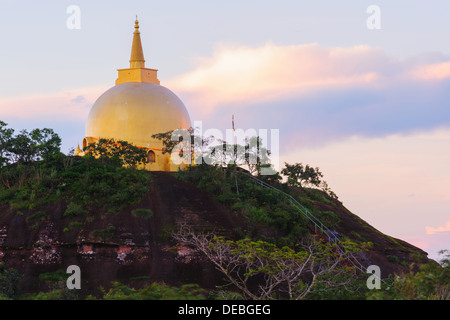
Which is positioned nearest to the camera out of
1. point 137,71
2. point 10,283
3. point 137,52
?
point 10,283

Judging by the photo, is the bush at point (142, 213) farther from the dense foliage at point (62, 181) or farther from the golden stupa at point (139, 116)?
the golden stupa at point (139, 116)

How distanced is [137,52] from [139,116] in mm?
6023

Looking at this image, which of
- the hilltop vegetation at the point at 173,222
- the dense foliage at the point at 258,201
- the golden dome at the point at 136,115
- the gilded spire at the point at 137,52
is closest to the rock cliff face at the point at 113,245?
the hilltop vegetation at the point at 173,222

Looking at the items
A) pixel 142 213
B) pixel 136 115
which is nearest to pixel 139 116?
pixel 136 115

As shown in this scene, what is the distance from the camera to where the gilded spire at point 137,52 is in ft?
166

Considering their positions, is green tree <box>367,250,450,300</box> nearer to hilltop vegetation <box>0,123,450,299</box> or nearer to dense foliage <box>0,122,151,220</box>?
hilltop vegetation <box>0,123,450,299</box>

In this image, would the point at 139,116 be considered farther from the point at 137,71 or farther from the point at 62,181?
the point at 62,181

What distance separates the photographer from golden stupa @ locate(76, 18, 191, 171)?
4675 cm

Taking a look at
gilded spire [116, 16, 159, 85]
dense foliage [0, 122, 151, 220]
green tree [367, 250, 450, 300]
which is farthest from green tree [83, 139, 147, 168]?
green tree [367, 250, 450, 300]

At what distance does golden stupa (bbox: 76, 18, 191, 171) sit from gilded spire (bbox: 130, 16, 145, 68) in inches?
22.4

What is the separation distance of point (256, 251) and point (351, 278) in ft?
11.7

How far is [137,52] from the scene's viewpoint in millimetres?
50906

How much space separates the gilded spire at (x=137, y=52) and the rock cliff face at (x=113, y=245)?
1851 centimetres

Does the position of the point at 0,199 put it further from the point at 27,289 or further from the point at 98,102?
the point at 98,102
